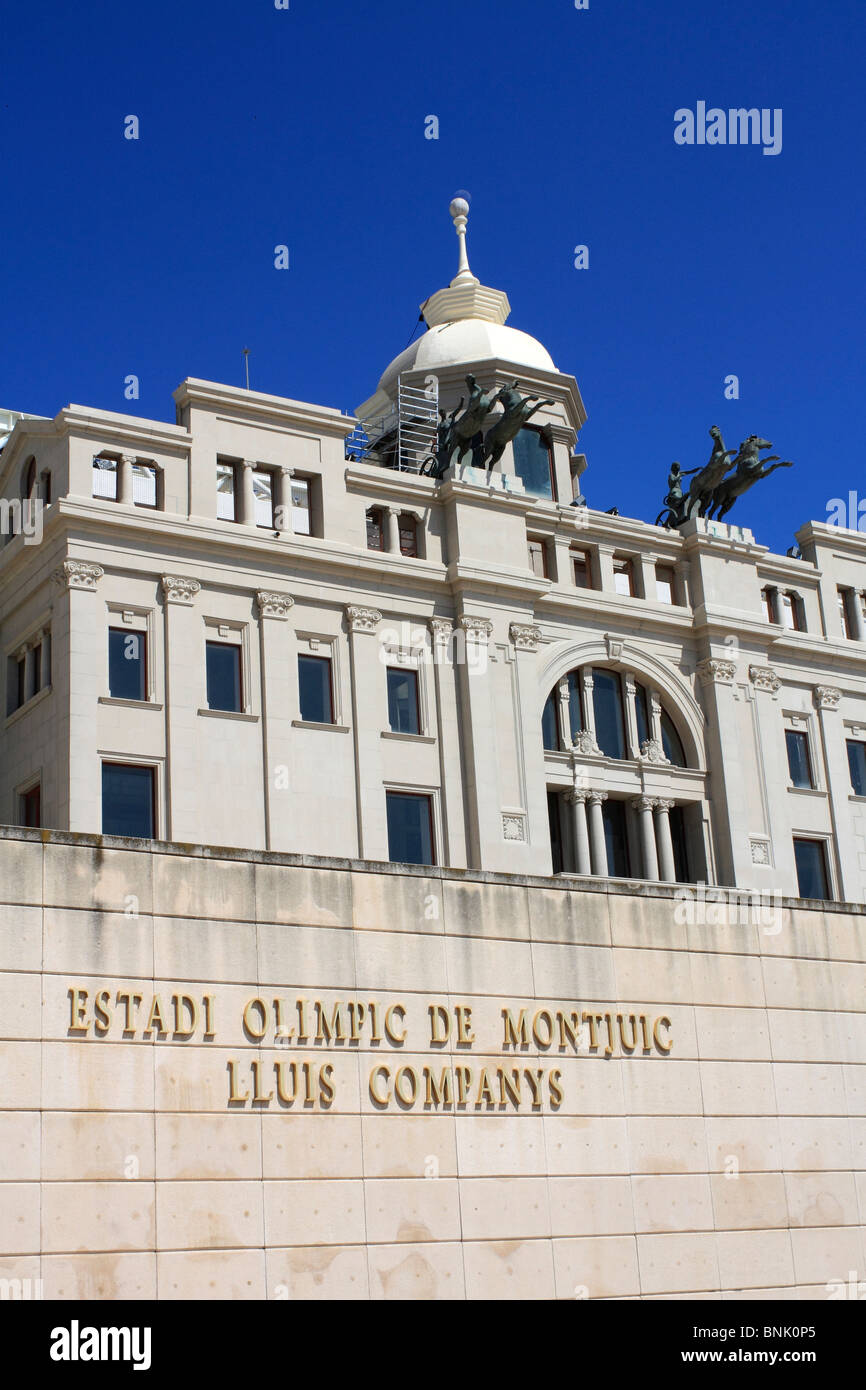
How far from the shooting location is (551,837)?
5394cm

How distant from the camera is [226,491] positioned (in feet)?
165

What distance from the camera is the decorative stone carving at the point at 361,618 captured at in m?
50.5

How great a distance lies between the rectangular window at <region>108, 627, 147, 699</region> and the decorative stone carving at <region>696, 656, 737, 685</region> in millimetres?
19275

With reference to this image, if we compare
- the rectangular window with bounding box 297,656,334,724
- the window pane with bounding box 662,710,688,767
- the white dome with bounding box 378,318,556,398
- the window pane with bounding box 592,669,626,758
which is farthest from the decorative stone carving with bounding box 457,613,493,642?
the white dome with bounding box 378,318,556,398

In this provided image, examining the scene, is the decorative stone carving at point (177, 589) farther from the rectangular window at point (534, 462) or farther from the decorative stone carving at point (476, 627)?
the rectangular window at point (534, 462)

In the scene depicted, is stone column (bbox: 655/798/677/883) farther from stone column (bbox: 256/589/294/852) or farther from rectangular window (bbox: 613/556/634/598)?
stone column (bbox: 256/589/294/852)

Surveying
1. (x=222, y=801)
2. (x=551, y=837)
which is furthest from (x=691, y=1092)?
(x=551, y=837)

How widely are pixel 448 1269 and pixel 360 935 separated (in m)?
4.87

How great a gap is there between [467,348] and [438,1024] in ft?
140

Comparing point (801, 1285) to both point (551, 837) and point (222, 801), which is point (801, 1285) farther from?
point (551, 837)

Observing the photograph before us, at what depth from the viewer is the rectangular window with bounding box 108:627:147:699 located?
46.4 m

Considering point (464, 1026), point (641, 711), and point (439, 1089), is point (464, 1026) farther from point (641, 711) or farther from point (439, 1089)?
point (641, 711)
